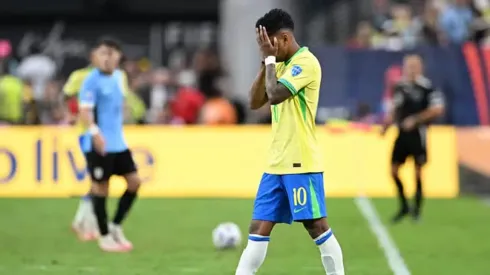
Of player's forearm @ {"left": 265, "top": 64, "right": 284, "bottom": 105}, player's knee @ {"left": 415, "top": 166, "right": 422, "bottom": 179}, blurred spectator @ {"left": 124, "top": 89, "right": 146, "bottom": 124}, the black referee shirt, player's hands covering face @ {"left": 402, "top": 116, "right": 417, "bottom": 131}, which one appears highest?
player's forearm @ {"left": 265, "top": 64, "right": 284, "bottom": 105}

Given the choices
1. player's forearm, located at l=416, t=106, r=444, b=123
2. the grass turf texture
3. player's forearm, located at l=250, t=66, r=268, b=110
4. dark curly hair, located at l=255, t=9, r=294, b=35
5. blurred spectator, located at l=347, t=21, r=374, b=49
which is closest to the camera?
dark curly hair, located at l=255, t=9, r=294, b=35

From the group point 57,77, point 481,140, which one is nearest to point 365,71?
point 481,140

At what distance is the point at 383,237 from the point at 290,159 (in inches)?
226

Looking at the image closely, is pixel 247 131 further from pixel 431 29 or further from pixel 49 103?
pixel 49 103

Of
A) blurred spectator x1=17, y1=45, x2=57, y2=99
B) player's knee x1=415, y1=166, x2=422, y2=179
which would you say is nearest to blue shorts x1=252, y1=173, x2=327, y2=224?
player's knee x1=415, y1=166, x2=422, y2=179

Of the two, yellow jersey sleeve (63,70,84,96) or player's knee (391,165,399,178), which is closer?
yellow jersey sleeve (63,70,84,96)

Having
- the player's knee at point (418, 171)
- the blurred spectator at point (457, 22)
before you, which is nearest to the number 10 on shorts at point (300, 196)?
the player's knee at point (418, 171)

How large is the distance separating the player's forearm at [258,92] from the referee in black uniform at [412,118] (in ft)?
25.9

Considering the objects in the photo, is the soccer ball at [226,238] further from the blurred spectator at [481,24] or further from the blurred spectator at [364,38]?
the blurred spectator at [481,24]

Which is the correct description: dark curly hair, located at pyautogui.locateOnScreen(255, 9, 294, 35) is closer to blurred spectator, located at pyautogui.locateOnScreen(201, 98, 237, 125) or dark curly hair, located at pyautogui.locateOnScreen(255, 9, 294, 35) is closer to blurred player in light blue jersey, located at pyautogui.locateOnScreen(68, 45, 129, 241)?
blurred player in light blue jersey, located at pyautogui.locateOnScreen(68, 45, 129, 241)

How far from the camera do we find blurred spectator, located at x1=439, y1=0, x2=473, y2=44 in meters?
24.8

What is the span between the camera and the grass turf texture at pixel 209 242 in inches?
476

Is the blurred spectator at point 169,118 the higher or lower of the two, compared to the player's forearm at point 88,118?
lower

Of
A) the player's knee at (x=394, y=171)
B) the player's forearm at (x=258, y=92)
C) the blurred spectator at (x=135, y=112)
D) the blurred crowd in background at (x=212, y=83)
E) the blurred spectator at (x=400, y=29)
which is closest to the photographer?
the player's forearm at (x=258, y=92)
